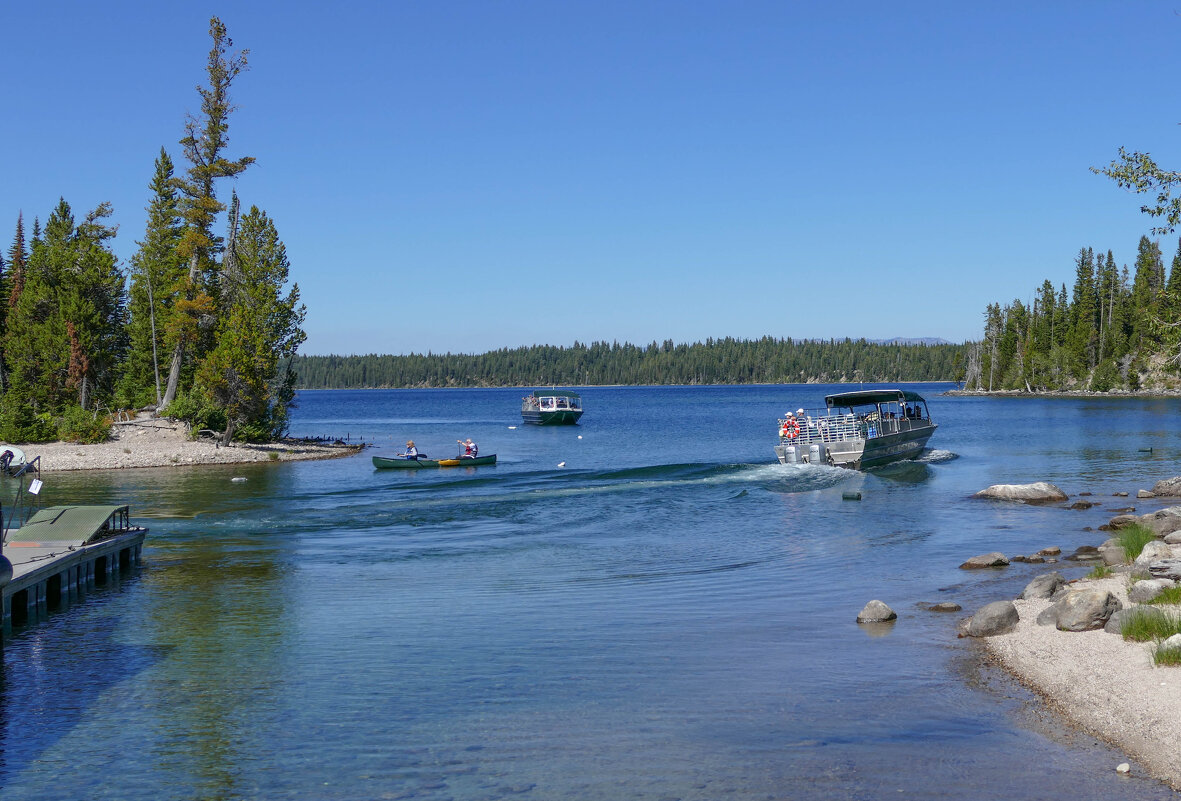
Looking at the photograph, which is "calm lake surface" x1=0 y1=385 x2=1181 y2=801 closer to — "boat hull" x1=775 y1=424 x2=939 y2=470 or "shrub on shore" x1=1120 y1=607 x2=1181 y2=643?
"shrub on shore" x1=1120 y1=607 x2=1181 y2=643

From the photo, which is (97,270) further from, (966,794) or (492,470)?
(966,794)

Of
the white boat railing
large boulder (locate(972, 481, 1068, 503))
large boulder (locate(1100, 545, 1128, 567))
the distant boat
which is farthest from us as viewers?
the distant boat

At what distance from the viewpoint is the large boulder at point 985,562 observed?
2277 centimetres

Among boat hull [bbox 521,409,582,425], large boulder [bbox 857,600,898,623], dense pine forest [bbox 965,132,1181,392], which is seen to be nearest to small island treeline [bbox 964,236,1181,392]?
dense pine forest [bbox 965,132,1181,392]

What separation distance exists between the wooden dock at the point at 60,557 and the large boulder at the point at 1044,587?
19111 mm

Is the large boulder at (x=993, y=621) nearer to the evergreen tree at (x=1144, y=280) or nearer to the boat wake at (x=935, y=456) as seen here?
the boat wake at (x=935, y=456)

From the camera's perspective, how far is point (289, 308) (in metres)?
64.1

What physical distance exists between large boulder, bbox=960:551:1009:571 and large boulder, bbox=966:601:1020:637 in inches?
244

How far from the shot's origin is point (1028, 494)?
35438mm

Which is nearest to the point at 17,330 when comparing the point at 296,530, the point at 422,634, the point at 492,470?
the point at 492,470

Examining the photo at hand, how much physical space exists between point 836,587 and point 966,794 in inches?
456

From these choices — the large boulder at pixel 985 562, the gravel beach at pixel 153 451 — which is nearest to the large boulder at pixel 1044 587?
the large boulder at pixel 985 562

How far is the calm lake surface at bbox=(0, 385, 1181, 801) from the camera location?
1109 centimetres

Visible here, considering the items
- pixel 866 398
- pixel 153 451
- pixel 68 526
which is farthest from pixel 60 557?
pixel 866 398
